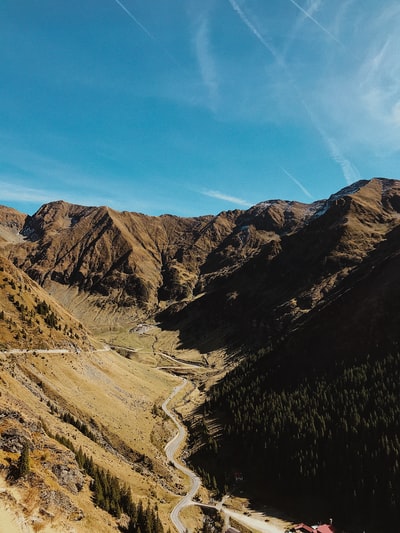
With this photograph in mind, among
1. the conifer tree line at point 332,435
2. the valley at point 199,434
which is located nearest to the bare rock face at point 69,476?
the valley at point 199,434

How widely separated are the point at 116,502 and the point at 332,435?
68740 millimetres

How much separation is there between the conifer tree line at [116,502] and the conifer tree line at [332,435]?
52.3 meters

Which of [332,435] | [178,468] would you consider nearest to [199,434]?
[178,468]

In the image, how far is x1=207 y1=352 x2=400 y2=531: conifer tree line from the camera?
87.7 metres

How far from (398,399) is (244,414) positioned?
52096 mm

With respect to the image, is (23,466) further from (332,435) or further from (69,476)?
(332,435)

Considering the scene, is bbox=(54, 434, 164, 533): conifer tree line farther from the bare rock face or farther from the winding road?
the winding road

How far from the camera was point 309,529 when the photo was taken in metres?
75.9

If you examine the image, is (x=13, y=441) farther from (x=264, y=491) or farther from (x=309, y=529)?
(x=264, y=491)

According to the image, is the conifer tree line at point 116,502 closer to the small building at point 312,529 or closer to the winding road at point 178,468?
the winding road at point 178,468

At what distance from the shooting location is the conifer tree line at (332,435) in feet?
288

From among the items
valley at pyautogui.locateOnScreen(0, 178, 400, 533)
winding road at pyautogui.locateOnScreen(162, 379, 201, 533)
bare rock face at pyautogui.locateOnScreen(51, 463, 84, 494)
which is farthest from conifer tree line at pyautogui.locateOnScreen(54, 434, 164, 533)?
winding road at pyautogui.locateOnScreen(162, 379, 201, 533)

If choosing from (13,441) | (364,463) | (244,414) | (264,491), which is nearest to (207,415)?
(244,414)

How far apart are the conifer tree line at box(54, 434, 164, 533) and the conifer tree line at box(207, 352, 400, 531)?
5234 centimetres
